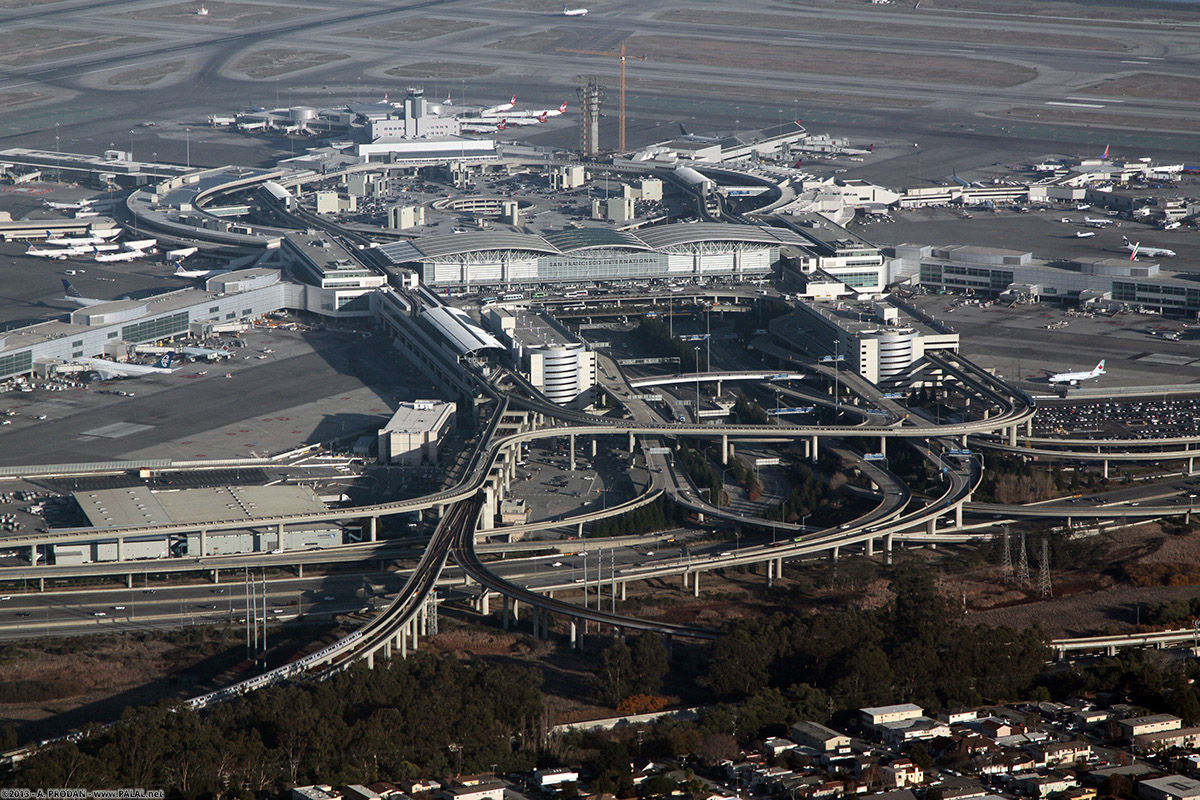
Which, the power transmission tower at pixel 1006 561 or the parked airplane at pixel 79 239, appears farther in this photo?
the parked airplane at pixel 79 239

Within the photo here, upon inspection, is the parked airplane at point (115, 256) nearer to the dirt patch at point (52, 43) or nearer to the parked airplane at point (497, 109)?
the parked airplane at point (497, 109)

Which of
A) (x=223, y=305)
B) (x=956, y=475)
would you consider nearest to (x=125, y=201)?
(x=223, y=305)

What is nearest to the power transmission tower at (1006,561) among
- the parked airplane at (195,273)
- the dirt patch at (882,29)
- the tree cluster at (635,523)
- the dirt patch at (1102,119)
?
the tree cluster at (635,523)

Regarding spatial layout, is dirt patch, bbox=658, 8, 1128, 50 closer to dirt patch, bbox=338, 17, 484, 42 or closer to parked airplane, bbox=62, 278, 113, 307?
dirt patch, bbox=338, 17, 484, 42

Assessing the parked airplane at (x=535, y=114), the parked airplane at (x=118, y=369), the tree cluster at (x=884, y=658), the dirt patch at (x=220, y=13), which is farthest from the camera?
the dirt patch at (x=220, y=13)

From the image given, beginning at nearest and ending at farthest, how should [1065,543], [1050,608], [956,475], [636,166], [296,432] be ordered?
1. [1050,608]
2. [1065,543]
3. [956,475]
4. [296,432]
5. [636,166]

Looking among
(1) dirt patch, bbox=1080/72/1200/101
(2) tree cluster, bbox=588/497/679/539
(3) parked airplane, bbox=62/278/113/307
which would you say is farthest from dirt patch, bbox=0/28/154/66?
(2) tree cluster, bbox=588/497/679/539

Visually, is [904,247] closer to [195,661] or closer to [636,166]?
[636,166]
